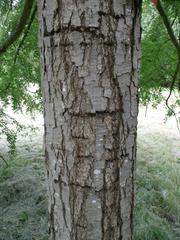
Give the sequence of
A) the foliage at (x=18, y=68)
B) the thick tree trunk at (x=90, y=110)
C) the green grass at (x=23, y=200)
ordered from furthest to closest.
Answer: the green grass at (x=23, y=200), the foliage at (x=18, y=68), the thick tree trunk at (x=90, y=110)

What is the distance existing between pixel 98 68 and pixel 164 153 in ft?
14.2

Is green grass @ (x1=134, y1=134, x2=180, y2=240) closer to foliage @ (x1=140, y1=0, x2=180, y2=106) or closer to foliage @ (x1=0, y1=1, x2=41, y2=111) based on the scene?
foliage @ (x1=140, y1=0, x2=180, y2=106)

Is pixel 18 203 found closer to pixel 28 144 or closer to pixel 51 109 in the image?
pixel 28 144

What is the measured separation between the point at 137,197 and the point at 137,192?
90mm

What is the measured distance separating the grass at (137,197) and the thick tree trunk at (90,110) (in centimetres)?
192

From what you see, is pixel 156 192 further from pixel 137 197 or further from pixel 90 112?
pixel 90 112

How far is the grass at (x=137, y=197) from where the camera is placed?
3.04 meters

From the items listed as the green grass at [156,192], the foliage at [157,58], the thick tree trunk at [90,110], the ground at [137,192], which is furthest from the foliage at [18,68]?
the thick tree trunk at [90,110]

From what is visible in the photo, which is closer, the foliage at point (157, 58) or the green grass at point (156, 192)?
the foliage at point (157, 58)

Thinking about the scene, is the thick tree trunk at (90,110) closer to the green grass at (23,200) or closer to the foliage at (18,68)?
the foliage at (18,68)

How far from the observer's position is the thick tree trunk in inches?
39.5

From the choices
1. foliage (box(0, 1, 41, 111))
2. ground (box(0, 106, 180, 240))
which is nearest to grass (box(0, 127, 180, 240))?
ground (box(0, 106, 180, 240))

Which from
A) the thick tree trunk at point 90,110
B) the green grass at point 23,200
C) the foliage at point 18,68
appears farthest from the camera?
the green grass at point 23,200

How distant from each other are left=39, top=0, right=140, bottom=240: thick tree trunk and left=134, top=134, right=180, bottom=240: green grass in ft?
6.42
